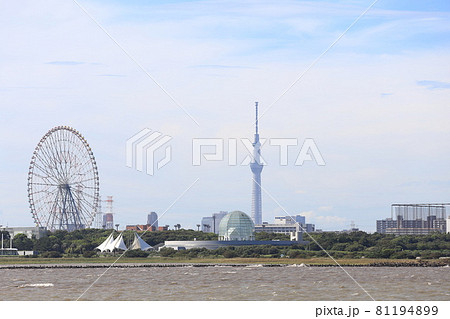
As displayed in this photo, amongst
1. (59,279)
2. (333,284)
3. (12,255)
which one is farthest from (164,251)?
(333,284)

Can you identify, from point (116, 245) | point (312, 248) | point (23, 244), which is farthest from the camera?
point (23, 244)

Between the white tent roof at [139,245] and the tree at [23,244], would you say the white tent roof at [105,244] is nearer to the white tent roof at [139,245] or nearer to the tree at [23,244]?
the white tent roof at [139,245]

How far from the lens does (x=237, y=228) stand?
191 metres

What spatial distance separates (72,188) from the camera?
16162 centimetres

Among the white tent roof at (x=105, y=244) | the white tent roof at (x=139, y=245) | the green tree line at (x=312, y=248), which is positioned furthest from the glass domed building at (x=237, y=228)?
the white tent roof at (x=105, y=244)

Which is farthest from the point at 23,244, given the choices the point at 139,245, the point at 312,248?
the point at 312,248

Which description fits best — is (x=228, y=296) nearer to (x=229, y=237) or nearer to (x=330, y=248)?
(x=330, y=248)

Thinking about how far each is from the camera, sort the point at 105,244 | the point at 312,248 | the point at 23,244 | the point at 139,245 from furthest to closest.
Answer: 1. the point at 23,244
2. the point at 139,245
3. the point at 105,244
4. the point at 312,248

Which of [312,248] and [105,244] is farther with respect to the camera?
[105,244]

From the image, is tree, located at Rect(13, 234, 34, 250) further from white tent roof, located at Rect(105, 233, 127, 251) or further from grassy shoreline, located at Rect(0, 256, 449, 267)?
grassy shoreline, located at Rect(0, 256, 449, 267)

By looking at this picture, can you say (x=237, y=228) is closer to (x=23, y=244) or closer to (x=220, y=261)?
(x=23, y=244)

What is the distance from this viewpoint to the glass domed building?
191m
